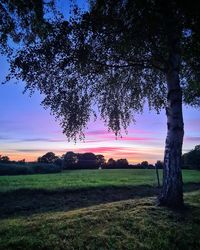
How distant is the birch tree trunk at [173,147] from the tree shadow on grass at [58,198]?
5177mm

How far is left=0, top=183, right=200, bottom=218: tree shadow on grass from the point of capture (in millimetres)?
19219

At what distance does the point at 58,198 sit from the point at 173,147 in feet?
29.5

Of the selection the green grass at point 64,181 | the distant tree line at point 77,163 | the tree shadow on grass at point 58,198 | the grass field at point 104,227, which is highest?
the distant tree line at point 77,163

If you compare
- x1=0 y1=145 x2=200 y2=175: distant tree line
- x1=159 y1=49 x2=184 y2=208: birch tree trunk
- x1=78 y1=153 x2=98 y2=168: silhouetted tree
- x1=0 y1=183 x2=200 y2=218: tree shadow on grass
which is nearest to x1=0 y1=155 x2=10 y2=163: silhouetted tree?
x1=0 y1=145 x2=200 y2=175: distant tree line

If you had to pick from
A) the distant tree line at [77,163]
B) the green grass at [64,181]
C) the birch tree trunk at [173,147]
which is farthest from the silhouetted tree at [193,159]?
the birch tree trunk at [173,147]

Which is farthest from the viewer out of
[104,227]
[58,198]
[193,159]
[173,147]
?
[193,159]

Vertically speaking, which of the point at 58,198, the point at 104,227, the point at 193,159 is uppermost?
the point at 193,159

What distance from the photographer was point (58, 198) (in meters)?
23.3

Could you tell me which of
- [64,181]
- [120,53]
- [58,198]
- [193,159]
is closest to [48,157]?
[193,159]

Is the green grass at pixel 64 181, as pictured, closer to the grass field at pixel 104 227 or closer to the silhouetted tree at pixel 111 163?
the grass field at pixel 104 227

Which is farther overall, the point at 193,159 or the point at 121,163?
the point at 193,159

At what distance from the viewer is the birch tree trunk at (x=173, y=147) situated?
17.5 metres

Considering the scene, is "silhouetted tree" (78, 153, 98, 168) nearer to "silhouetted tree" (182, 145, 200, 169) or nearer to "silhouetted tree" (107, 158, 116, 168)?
"silhouetted tree" (107, 158, 116, 168)

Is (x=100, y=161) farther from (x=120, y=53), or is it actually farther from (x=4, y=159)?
(x=120, y=53)
